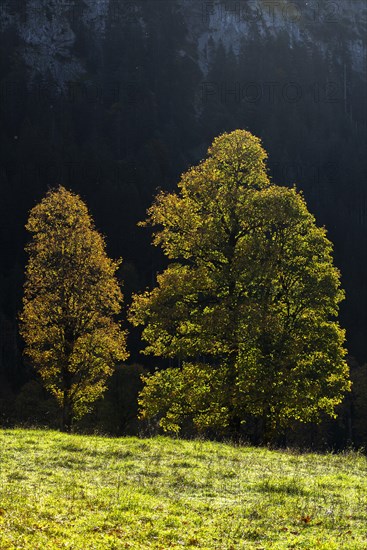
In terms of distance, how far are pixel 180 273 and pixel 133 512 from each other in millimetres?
15926

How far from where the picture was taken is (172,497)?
14.2m

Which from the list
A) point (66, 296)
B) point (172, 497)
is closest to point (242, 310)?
point (172, 497)

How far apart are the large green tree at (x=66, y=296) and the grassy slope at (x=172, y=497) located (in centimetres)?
1321

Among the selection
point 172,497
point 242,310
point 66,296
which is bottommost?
point 172,497

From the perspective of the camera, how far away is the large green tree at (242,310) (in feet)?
85.0

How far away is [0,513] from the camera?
10883 millimetres

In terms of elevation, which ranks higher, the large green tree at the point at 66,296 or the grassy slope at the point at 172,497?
the large green tree at the point at 66,296

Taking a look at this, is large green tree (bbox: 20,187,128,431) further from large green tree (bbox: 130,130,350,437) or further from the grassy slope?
the grassy slope

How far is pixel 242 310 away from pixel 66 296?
13182mm

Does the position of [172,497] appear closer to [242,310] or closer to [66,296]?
[242,310]

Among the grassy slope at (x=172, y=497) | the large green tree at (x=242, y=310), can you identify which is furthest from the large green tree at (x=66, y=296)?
Result: the grassy slope at (x=172, y=497)

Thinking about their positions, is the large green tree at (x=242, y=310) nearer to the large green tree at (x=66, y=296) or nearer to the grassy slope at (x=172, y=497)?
the grassy slope at (x=172, y=497)

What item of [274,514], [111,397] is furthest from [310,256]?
[111,397]

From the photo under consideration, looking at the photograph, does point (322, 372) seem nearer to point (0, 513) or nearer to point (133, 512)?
point (133, 512)
